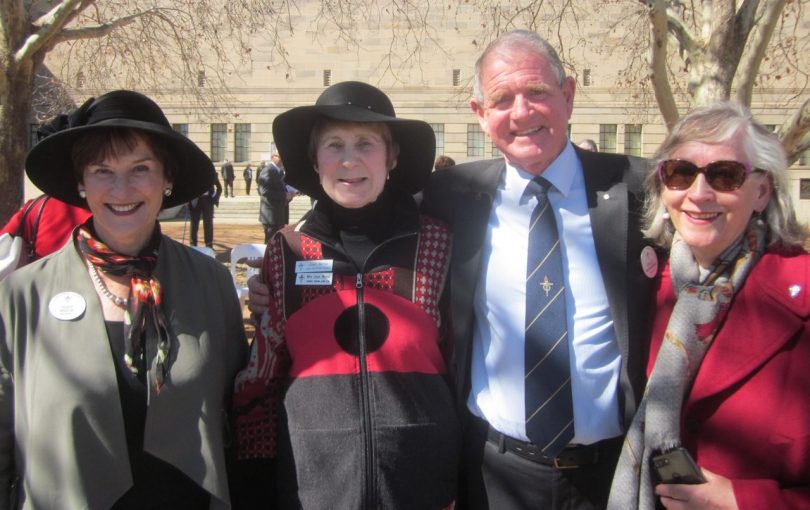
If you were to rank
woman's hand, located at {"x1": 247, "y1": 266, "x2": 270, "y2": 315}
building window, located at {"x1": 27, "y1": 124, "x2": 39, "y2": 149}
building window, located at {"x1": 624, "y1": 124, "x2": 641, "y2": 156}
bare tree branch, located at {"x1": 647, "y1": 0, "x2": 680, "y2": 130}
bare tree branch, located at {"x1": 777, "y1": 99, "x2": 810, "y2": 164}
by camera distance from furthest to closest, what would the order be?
building window, located at {"x1": 624, "y1": 124, "x2": 641, "y2": 156}, bare tree branch, located at {"x1": 647, "y1": 0, "x2": 680, "y2": 130}, bare tree branch, located at {"x1": 777, "y1": 99, "x2": 810, "y2": 164}, building window, located at {"x1": 27, "y1": 124, "x2": 39, "y2": 149}, woman's hand, located at {"x1": 247, "y1": 266, "x2": 270, "y2": 315}

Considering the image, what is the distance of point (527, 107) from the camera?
7.85ft

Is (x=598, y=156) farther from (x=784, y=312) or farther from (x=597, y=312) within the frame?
(x=784, y=312)

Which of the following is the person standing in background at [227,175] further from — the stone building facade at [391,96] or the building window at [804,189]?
the building window at [804,189]

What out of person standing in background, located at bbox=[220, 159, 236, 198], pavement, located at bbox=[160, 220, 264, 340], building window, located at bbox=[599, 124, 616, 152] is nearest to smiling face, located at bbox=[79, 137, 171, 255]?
pavement, located at bbox=[160, 220, 264, 340]

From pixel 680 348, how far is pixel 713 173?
0.57 meters

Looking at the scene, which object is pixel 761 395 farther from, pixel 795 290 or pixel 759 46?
→ pixel 759 46

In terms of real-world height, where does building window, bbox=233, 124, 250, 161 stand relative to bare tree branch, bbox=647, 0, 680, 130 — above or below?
above

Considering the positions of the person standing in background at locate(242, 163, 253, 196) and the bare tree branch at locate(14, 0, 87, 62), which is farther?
the person standing in background at locate(242, 163, 253, 196)

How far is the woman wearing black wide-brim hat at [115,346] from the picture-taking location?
1.95 metres

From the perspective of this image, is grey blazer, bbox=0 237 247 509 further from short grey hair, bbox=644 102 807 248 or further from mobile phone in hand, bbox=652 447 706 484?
short grey hair, bbox=644 102 807 248

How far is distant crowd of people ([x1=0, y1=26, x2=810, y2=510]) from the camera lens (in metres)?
1.94

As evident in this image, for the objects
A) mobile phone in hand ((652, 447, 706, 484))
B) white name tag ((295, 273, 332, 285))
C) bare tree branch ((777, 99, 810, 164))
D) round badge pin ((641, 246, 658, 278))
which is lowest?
mobile phone in hand ((652, 447, 706, 484))

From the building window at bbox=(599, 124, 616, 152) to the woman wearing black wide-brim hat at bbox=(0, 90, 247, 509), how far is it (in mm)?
31638

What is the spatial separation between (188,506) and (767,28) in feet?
18.8
